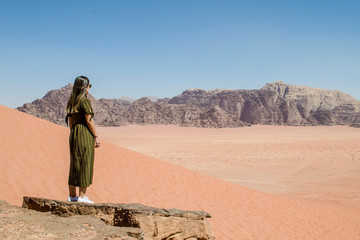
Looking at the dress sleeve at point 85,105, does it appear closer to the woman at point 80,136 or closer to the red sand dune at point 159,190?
the woman at point 80,136

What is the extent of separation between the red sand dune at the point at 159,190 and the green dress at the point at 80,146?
262 cm

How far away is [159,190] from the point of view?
8.59 metres

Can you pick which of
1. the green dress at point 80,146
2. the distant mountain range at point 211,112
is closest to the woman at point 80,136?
the green dress at point 80,146

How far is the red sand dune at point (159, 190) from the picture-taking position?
22.1ft

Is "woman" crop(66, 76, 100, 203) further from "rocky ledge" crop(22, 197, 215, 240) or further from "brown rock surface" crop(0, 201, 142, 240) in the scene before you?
"brown rock surface" crop(0, 201, 142, 240)

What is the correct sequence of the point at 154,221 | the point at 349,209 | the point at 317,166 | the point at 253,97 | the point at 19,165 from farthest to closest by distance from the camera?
the point at 253,97, the point at 317,166, the point at 349,209, the point at 19,165, the point at 154,221

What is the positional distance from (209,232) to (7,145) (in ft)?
24.2

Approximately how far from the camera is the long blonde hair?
3.48 meters

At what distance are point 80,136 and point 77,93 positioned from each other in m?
0.50

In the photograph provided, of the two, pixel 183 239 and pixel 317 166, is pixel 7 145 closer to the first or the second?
pixel 183 239

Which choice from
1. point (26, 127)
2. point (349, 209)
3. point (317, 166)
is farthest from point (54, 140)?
point (317, 166)

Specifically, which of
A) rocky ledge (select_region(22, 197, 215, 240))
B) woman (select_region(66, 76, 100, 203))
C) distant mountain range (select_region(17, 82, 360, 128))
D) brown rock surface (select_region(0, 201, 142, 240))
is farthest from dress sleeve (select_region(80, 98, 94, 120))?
distant mountain range (select_region(17, 82, 360, 128))

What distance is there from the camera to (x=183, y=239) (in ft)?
10.2

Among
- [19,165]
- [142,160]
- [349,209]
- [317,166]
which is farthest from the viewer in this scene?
[317,166]
